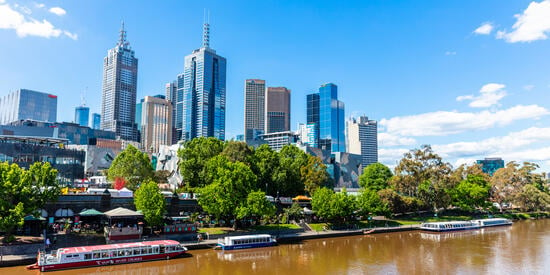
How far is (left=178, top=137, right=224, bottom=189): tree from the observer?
8138 centimetres

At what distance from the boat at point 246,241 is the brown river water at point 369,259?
132 cm

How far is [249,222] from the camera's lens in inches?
2793

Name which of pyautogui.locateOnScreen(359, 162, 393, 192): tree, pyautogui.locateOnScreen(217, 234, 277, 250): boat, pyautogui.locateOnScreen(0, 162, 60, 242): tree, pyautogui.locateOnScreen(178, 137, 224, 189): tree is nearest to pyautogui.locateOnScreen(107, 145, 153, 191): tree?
pyautogui.locateOnScreen(178, 137, 224, 189): tree

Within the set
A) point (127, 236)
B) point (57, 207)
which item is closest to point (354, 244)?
point (127, 236)

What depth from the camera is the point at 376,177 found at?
4451 inches

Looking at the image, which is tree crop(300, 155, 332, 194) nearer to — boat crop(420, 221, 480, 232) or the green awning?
boat crop(420, 221, 480, 232)

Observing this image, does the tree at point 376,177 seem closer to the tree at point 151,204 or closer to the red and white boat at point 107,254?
the tree at point 151,204

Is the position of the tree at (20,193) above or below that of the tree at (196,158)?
below

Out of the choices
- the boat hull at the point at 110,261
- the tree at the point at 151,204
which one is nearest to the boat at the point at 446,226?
the boat hull at the point at 110,261

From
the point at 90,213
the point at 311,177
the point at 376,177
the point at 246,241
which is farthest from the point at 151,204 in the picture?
the point at 376,177

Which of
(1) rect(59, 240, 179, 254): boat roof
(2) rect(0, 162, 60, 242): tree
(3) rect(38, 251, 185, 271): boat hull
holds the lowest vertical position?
(3) rect(38, 251, 185, 271): boat hull

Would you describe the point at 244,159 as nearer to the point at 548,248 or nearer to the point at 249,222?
the point at 249,222

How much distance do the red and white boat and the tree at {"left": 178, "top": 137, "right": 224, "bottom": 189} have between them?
27275 mm

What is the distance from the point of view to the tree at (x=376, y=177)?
110 m
